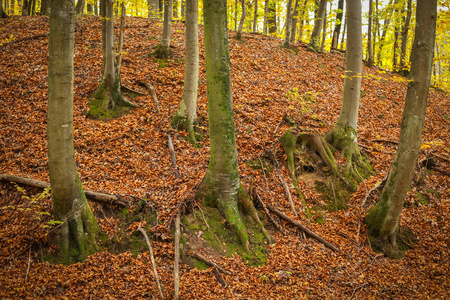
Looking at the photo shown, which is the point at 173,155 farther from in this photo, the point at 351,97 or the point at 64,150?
the point at 351,97

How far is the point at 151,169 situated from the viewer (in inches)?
268

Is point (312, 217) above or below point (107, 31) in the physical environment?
below

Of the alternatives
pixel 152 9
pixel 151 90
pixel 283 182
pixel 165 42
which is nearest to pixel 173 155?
pixel 283 182

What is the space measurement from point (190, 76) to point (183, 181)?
3.37 meters

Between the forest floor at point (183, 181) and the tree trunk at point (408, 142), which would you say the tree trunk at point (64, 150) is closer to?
the forest floor at point (183, 181)

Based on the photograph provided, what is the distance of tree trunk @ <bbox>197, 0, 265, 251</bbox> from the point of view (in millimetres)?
4855

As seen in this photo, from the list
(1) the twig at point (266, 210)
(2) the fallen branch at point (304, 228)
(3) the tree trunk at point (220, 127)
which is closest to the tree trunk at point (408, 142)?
(2) the fallen branch at point (304, 228)

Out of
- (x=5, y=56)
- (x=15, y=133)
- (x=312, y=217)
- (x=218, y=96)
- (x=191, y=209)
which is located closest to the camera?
(x=218, y=96)

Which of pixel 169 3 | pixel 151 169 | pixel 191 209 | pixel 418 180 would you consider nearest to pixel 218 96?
Result: pixel 191 209

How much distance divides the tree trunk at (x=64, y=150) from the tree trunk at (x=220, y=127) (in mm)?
2199

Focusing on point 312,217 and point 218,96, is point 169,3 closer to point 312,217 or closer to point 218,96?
point 218,96

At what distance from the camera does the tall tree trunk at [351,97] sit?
750cm

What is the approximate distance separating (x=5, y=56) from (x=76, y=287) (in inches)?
434

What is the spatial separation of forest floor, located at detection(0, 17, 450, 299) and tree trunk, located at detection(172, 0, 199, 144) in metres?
0.44
